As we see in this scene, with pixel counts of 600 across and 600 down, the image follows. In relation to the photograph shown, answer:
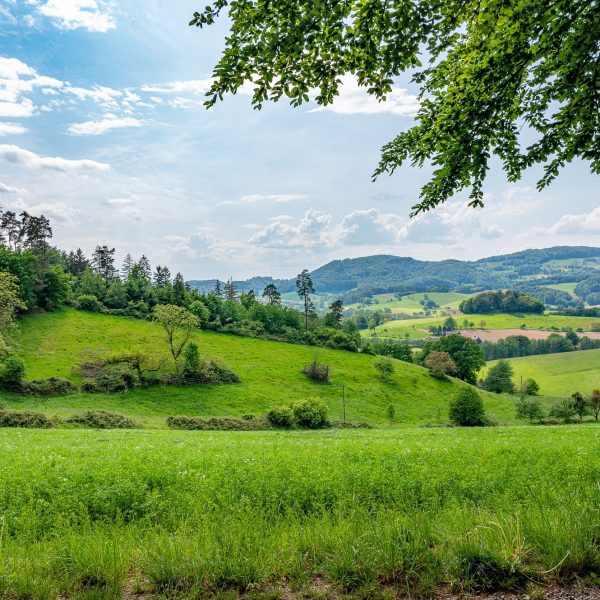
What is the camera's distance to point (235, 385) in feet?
240

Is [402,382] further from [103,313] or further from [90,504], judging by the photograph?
[90,504]

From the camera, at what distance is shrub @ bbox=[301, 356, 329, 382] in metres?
82.1

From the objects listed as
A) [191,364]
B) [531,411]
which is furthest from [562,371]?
[191,364]

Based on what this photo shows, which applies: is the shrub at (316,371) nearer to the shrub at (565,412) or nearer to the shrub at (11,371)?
the shrub at (565,412)

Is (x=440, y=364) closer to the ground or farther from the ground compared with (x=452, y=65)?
closer to the ground

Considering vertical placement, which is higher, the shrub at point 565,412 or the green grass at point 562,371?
the shrub at point 565,412

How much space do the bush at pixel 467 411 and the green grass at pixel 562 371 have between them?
6169 cm

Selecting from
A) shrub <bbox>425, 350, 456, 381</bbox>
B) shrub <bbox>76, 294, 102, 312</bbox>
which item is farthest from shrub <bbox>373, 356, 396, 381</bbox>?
shrub <bbox>76, 294, 102, 312</bbox>

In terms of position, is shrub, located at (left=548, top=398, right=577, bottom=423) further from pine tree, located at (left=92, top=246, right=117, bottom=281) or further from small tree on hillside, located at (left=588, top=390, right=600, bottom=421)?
pine tree, located at (left=92, top=246, right=117, bottom=281)

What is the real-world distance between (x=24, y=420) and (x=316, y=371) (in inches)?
2136

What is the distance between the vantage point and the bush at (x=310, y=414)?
50.9 m

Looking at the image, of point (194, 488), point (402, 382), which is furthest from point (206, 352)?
point (194, 488)

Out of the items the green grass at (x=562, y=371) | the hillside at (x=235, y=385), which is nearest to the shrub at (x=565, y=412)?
the hillside at (x=235, y=385)

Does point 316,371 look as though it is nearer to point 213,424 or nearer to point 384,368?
point 384,368
